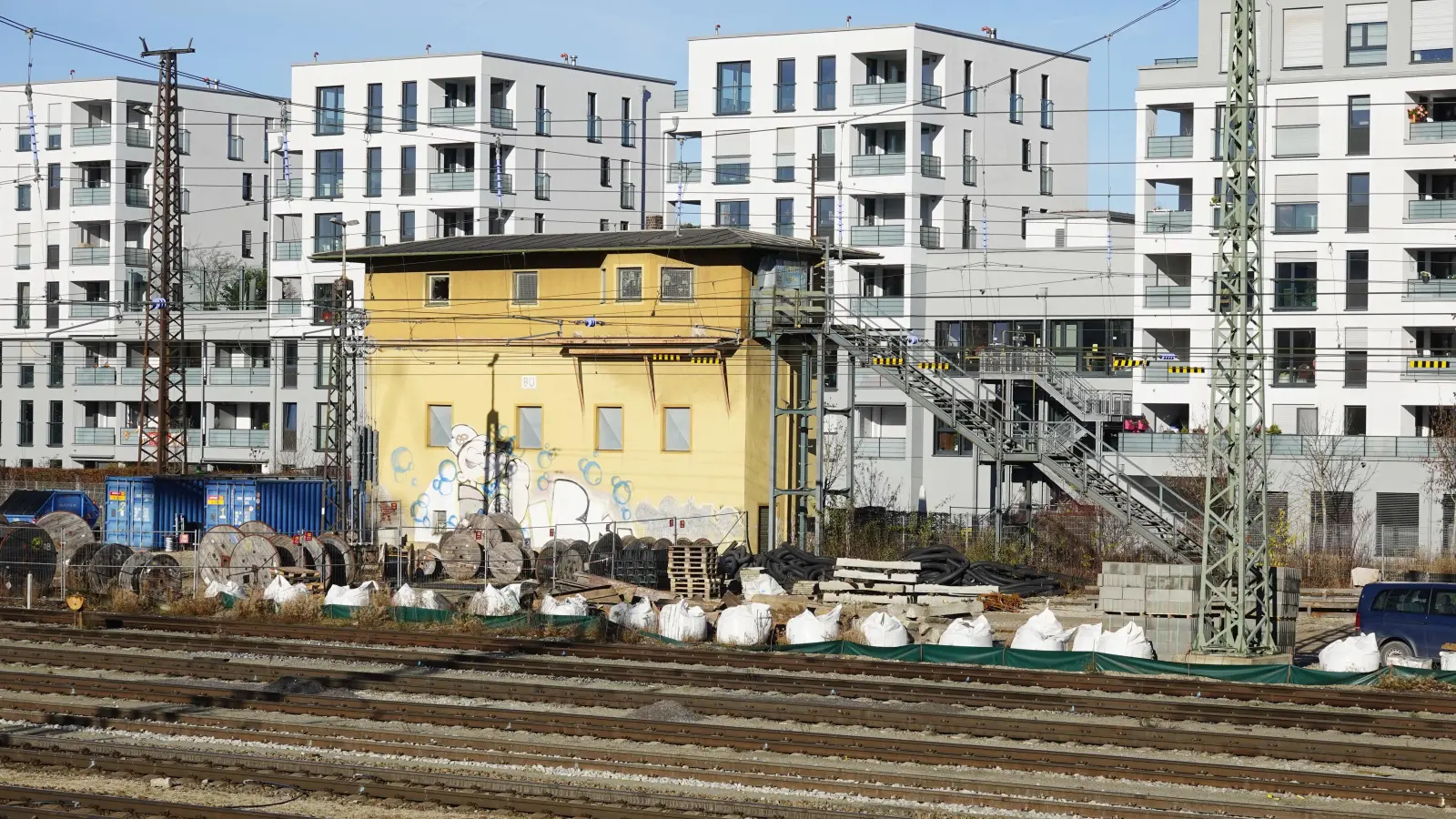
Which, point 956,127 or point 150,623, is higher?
point 956,127

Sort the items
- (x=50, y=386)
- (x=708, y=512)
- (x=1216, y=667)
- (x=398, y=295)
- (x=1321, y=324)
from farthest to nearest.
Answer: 1. (x=50, y=386)
2. (x=1321, y=324)
3. (x=398, y=295)
4. (x=708, y=512)
5. (x=1216, y=667)

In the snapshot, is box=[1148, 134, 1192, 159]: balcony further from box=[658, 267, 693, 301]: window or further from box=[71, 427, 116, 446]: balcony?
box=[71, 427, 116, 446]: balcony

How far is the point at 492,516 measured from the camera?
44469mm

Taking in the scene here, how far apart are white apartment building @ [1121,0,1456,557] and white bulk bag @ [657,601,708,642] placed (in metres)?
29.5

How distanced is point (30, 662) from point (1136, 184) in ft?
142

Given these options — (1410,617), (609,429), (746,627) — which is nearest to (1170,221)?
(609,429)

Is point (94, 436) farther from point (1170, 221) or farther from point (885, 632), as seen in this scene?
point (885, 632)

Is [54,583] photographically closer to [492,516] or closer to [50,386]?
[492,516]

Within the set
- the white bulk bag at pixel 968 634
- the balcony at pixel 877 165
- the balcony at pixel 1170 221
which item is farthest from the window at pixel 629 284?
the balcony at pixel 877 165

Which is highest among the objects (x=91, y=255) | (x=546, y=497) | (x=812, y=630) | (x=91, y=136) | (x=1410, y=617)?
(x=91, y=136)

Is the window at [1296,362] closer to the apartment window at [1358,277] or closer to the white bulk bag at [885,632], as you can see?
the apartment window at [1358,277]

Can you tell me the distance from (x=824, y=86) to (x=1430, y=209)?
24.0 metres

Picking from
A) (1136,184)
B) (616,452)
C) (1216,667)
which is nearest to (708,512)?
(616,452)

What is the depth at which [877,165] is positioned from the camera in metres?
69.7
